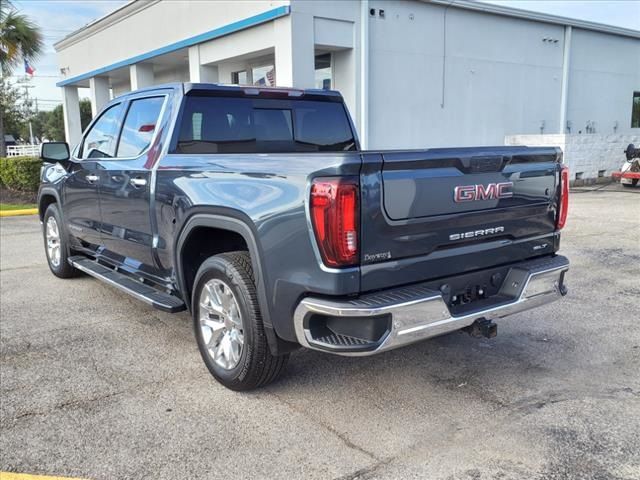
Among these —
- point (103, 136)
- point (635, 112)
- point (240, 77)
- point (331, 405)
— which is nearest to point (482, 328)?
point (331, 405)

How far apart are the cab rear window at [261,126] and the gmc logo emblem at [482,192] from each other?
2.06 metres

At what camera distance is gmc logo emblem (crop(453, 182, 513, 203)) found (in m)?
3.37

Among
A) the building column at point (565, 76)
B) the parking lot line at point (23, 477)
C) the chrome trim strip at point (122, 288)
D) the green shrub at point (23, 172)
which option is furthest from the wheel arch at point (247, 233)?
the building column at point (565, 76)

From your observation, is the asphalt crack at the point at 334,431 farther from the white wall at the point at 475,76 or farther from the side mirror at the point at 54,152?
the white wall at the point at 475,76

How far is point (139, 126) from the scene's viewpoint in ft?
16.4

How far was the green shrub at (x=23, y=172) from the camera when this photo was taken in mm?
15664

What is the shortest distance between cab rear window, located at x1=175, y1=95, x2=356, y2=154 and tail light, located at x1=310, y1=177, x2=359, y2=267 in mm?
1874

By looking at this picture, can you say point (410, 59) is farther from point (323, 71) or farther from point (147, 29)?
point (147, 29)

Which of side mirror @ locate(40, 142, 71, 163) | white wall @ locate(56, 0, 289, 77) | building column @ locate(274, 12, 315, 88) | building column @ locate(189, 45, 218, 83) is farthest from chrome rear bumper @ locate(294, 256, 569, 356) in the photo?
building column @ locate(189, 45, 218, 83)

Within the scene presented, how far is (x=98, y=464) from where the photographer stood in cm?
304

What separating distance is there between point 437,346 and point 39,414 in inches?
112

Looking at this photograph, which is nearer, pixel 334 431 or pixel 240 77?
pixel 334 431

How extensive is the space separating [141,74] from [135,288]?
1616 cm

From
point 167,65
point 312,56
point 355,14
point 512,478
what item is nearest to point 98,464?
point 512,478
